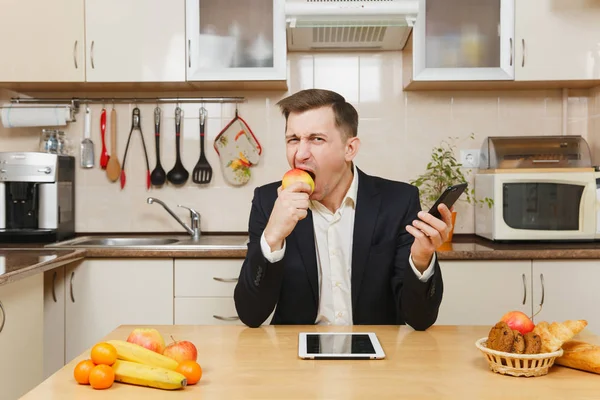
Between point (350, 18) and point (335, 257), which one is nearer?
point (335, 257)

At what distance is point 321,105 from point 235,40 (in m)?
1.23

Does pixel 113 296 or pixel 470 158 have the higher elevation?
pixel 470 158

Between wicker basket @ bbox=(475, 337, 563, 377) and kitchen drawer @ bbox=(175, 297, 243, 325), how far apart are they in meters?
1.69

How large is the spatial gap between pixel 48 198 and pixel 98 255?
0.49m

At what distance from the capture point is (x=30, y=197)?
2990 millimetres

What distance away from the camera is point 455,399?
1106 millimetres

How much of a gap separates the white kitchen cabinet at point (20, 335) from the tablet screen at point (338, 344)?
1217 mm

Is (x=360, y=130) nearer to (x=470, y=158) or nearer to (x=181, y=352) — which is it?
(x=470, y=158)

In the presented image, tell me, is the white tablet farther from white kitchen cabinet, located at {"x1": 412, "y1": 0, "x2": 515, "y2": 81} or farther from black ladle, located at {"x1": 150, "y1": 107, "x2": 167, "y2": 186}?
black ladle, located at {"x1": 150, "y1": 107, "x2": 167, "y2": 186}

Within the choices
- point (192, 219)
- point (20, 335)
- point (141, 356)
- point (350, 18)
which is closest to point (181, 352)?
point (141, 356)

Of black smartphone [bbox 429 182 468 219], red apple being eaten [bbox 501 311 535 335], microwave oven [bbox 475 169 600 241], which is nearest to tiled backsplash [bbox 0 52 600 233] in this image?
microwave oven [bbox 475 169 600 241]

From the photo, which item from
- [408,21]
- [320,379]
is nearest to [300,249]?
[320,379]

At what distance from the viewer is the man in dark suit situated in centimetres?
194

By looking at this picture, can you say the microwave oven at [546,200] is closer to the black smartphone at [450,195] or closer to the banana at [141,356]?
the black smartphone at [450,195]
